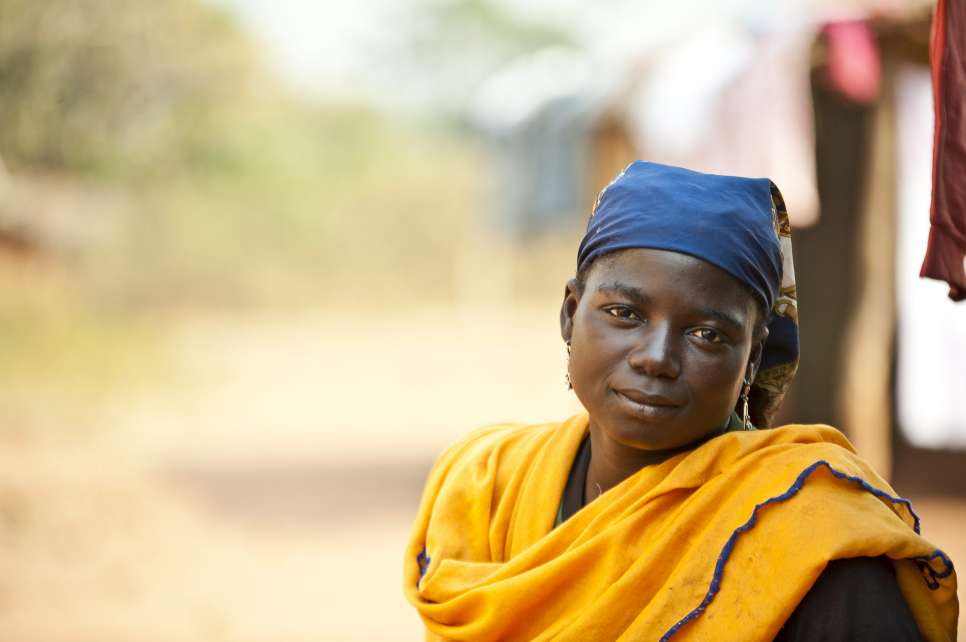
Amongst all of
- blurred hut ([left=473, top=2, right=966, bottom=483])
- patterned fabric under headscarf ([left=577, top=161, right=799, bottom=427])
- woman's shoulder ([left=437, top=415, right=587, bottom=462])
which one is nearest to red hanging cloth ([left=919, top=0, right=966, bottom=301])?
patterned fabric under headscarf ([left=577, top=161, right=799, bottom=427])

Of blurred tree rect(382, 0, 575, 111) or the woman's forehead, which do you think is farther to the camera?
blurred tree rect(382, 0, 575, 111)

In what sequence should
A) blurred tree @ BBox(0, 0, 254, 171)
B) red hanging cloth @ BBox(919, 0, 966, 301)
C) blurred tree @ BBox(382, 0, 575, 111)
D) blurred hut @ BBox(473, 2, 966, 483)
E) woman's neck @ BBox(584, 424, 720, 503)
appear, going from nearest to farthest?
1. woman's neck @ BBox(584, 424, 720, 503)
2. red hanging cloth @ BBox(919, 0, 966, 301)
3. blurred hut @ BBox(473, 2, 966, 483)
4. blurred tree @ BBox(0, 0, 254, 171)
5. blurred tree @ BBox(382, 0, 575, 111)

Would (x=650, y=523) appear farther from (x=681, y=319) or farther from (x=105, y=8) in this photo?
Answer: (x=105, y=8)

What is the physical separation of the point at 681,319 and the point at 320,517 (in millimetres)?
5636

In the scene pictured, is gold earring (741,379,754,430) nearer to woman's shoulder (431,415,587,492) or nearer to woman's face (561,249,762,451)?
woman's face (561,249,762,451)

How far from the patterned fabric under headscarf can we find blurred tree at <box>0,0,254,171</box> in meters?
9.28

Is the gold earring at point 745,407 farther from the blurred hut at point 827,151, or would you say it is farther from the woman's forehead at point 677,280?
the blurred hut at point 827,151

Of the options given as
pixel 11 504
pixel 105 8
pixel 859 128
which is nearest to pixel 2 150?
pixel 105 8

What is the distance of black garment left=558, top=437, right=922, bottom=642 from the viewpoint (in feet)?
5.21

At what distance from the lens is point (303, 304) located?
23375 millimetres

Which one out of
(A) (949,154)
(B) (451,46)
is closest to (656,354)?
(A) (949,154)

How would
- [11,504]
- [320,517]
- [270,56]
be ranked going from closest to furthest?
[11,504] < [320,517] < [270,56]

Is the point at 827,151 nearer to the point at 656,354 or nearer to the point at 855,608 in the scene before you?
the point at 656,354

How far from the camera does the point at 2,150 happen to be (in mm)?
11047
